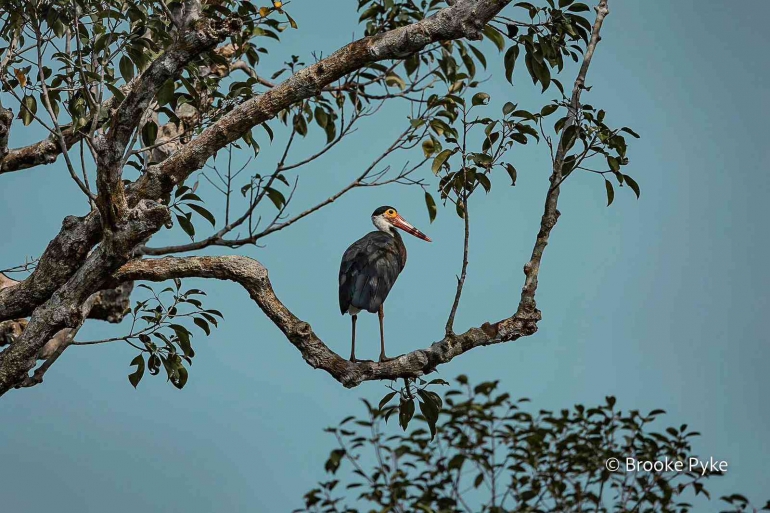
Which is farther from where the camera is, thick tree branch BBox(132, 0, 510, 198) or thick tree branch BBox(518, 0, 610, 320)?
thick tree branch BBox(518, 0, 610, 320)

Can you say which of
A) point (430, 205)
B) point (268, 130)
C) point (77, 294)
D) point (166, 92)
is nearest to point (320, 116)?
point (268, 130)

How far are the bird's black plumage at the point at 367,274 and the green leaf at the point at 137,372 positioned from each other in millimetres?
1346

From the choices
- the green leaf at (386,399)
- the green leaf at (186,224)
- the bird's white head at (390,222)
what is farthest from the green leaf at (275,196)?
the bird's white head at (390,222)

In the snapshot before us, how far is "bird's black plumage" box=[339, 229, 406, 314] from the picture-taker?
6098 mm

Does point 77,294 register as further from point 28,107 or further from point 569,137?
point 569,137

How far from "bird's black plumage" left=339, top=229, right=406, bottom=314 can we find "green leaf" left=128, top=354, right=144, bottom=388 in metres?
1.35

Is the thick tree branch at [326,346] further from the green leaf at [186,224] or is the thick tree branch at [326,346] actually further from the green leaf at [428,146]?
the green leaf at [428,146]

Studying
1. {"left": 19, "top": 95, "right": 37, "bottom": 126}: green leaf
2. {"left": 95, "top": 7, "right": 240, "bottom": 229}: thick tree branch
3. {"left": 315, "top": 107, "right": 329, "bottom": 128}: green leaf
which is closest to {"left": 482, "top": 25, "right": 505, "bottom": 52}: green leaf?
{"left": 315, "top": 107, "right": 329, "bottom": 128}: green leaf

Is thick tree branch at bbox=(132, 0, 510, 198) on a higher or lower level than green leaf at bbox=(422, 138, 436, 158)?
lower

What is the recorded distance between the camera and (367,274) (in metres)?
6.19

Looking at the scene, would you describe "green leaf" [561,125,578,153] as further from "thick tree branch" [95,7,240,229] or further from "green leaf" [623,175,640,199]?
"thick tree branch" [95,7,240,229]

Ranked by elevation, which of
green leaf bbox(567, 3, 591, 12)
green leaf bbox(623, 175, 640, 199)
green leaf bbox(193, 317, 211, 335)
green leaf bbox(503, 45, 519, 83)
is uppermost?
green leaf bbox(567, 3, 591, 12)

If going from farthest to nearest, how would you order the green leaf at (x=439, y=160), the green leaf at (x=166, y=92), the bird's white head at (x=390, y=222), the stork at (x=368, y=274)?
the bird's white head at (x=390, y=222) < the stork at (x=368, y=274) < the green leaf at (x=439, y=160) < the green leaf at (x=166, y=92)

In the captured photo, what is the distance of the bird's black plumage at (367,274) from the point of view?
610 centimetres
